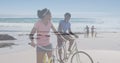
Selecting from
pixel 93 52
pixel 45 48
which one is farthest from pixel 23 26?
pixel 45 48

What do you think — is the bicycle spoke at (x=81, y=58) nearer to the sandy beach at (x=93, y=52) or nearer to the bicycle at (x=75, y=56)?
the bicycle at (x=75, y=56)

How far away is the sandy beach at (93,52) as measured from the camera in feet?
10.5

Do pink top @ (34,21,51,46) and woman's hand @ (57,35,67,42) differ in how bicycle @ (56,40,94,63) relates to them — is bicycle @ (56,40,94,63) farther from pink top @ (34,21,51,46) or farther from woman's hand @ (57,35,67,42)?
pink top @ (34,21,51,46)

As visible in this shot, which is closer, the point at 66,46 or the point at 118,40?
the point at 66,46

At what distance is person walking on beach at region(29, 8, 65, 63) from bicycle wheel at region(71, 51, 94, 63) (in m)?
0.64

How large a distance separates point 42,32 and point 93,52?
Answer: 4.09ft

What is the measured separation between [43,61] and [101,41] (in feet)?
4.52

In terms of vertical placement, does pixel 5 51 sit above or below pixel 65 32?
below

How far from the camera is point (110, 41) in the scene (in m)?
3.90

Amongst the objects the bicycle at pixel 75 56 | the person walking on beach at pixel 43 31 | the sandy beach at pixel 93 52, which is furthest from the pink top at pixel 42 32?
the sandy beach at pixel 93 52

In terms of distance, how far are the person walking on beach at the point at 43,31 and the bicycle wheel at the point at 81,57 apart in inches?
25.2

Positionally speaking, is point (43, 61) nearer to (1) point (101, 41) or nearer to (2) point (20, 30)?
(2) point (20, 30)

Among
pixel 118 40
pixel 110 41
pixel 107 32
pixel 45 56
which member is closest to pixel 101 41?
pixel 107 32

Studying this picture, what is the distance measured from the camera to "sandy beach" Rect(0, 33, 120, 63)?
10.5ft
